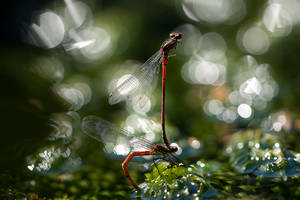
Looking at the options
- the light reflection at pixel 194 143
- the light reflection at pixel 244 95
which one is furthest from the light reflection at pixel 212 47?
the light reflection at pixel 194 143

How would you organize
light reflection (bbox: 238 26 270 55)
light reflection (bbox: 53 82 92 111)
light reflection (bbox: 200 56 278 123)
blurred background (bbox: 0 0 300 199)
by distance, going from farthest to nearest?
1. light reflection (bbox: 238 26 270 55)
2. light reflection (bbox: 53 82 92 111)
3. light reflection (bbox: 200 56 278 123)
4. blurred background (bbox: 0 0 300 199)

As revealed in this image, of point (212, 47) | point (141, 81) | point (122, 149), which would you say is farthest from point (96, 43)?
point (122, 149)

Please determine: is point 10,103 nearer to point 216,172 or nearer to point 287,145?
point 216,172

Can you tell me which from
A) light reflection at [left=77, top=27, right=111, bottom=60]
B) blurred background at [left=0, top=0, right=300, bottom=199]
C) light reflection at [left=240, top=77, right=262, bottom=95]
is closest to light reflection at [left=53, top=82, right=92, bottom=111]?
blurred background at [left=0, top=0, right=300, bottom=199]

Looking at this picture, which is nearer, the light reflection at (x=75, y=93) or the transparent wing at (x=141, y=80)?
the transparent wing at (x=141, y=80)

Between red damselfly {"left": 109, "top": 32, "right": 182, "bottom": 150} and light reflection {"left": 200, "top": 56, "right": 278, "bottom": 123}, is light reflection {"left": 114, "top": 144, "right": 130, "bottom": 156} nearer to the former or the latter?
red damselfly {"left": 109, "top": 32, "right": 182, "bottom": 150}

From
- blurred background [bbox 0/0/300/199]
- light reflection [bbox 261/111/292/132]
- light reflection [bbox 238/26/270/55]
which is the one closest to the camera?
blurred background [bbox 0/0/300/199]

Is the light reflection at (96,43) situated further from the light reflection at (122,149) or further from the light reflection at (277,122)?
the light reflection at (277,122)
